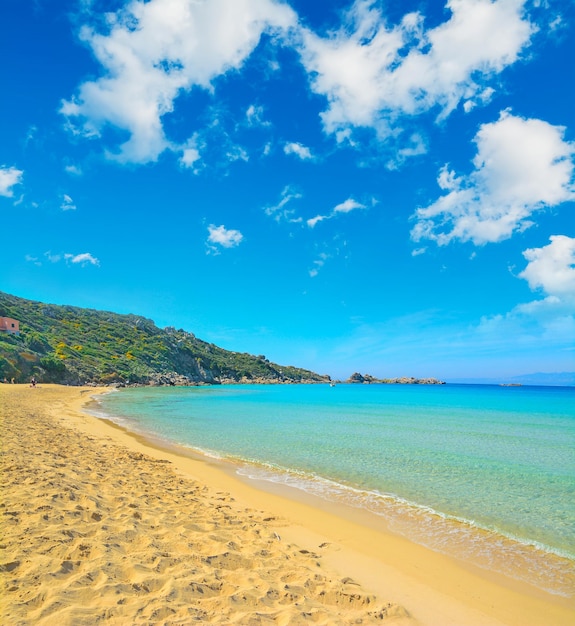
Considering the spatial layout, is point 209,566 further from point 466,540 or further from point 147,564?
point 466,540

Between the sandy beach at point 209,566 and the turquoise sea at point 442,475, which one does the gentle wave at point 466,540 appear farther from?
the sandy beach at point 209,566

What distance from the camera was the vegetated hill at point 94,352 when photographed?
59.6 m

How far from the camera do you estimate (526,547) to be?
7.77m

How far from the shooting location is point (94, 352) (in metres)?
84.0

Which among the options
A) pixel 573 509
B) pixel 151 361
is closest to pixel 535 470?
pixel 573 509

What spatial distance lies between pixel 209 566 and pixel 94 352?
88.4m

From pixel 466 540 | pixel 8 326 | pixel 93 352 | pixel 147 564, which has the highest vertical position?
pixel 8 326

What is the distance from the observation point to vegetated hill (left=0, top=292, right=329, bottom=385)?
196ft

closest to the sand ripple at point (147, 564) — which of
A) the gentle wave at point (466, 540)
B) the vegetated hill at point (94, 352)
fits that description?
the gentle wave at point (466, 540)

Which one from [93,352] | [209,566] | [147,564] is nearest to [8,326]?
[93,352]

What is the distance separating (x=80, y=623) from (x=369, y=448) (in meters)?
15.4

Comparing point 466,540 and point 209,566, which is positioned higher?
point 209,566

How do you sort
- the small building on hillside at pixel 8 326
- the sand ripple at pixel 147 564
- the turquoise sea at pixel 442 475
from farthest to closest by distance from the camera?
1. the small building on hillside at pixel 8 326
2. the turquoise sea at pixel 442 475
3. the sand ripple at pixel 147 564

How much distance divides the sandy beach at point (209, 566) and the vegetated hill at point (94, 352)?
5321cm
